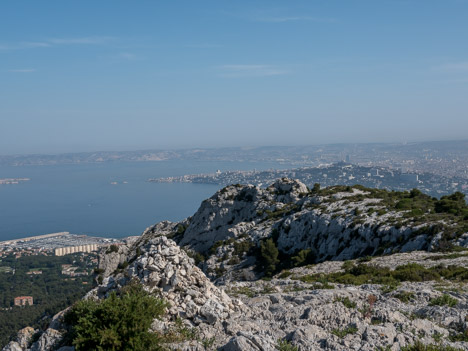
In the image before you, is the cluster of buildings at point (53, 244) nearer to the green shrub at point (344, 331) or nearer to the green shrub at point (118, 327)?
the green shrub at point (118, 327)

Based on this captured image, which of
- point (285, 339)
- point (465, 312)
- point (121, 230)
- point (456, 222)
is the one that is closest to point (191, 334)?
point (285, 339)

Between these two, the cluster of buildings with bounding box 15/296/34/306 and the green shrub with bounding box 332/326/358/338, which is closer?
the green shrub with bounding box 332/326/358/338

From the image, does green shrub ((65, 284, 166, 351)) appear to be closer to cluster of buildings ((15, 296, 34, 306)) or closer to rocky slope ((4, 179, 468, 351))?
rocky slope ((4, 179, 468, 351))

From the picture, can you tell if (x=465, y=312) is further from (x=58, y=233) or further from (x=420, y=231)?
(x=58, y=233)

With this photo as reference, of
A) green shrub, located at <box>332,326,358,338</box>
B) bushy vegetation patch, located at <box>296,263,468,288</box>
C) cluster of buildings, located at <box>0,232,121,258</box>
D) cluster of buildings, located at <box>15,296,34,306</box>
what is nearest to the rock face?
green shrub, located at <box>332,326,358,338</box>

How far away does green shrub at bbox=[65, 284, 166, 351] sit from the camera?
9461 millimetres

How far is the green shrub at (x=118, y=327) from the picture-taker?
31.0 feet

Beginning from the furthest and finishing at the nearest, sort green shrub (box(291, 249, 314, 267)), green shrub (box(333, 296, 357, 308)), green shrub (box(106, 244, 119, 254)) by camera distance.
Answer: green shrub (box(106, 244, 119, 254)), green shrub (box(291, 249, 314, 267)), green shrub (box(333, 296, 357, 308))

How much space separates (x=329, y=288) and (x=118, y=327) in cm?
907

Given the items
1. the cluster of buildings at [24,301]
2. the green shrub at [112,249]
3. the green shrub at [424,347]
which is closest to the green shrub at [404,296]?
the green shrub at [424,347]

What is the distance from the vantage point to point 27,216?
166500 millimetres

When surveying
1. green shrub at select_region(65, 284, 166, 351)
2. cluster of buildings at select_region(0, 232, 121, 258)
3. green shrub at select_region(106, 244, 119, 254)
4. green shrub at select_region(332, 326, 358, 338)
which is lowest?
cluster of buildings at select_region(0, 232, 121, 258)

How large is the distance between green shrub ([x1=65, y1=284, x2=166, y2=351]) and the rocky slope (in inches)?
32.4

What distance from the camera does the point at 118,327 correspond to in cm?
972
